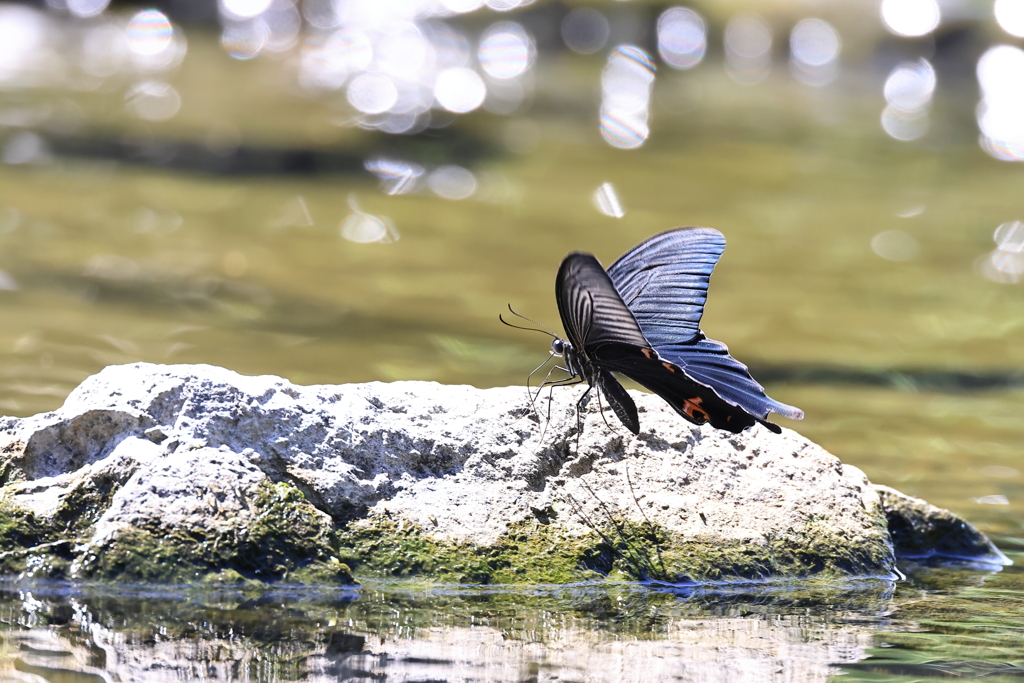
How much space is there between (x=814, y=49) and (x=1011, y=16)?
88.7 inches

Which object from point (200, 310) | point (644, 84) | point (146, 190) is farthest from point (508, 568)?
point (644, 84)

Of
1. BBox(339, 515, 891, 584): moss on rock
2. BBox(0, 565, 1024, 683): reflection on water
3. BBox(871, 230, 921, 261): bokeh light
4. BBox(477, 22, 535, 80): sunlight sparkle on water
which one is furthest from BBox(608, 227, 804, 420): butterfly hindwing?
BBox(477, 22, 535, 80): sunlight sparkle on water

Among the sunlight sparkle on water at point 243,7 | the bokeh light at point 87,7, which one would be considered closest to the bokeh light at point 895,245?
the sunlight sparkle on water at point 243,7

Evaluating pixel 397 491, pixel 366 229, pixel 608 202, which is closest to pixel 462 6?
pixel 608 202

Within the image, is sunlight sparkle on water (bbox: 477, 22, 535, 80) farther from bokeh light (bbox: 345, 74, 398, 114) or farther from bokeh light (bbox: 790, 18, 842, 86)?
bokeh light (bbox: 790, 18, 842, 86)

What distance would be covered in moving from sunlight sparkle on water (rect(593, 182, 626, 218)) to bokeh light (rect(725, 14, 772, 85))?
16.2 ft

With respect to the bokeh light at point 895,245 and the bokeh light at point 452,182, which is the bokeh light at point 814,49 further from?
the bokeh light at point 452,182

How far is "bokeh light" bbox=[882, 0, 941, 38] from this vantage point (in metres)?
14.0

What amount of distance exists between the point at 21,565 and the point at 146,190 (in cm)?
644

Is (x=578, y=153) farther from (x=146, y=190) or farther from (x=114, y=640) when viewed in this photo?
(x=114, y=640)

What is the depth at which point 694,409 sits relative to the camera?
313 cm

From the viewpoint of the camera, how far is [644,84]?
13.2 m

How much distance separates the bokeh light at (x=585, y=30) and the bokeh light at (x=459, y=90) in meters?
1.63

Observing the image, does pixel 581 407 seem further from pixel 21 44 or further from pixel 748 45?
pixel 21 44
